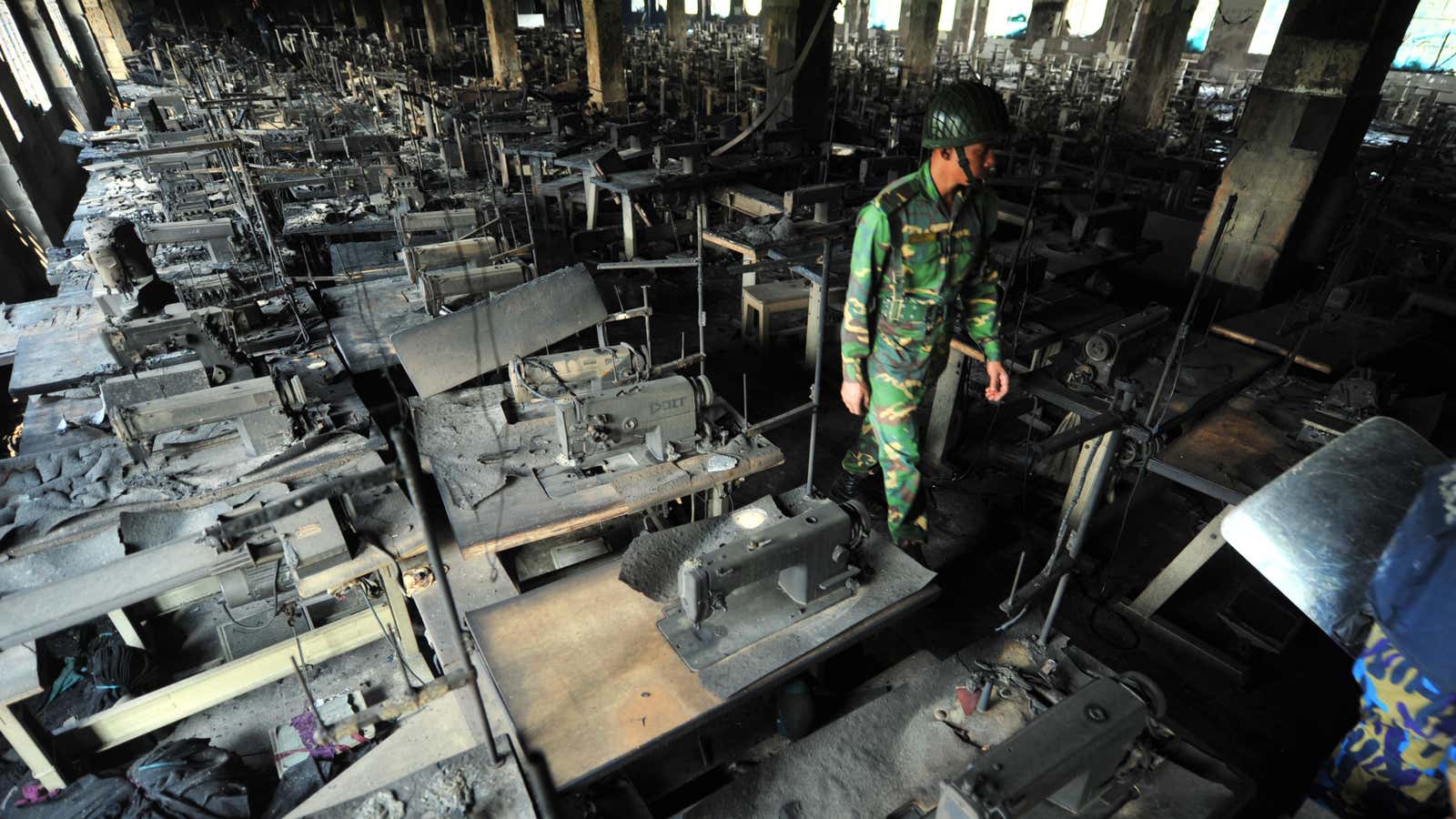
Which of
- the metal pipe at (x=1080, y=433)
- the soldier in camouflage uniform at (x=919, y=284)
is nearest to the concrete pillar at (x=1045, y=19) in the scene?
the soldier in camouflage uniform at (x=919, y=284)

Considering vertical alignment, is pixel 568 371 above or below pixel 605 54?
below

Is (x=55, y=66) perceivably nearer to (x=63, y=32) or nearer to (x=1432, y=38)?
(x=63, y=32)

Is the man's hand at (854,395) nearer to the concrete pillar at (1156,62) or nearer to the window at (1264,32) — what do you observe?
the concrete pillar at (1156,62)

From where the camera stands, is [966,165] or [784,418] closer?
[784,418]

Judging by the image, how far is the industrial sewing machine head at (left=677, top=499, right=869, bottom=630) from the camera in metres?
1.95

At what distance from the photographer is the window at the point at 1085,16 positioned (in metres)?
20.0

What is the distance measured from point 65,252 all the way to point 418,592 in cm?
533

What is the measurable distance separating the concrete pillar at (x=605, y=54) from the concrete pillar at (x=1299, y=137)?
937cm

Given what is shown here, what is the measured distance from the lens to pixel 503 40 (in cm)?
1425

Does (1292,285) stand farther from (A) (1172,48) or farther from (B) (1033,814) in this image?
(A) (1172,48)

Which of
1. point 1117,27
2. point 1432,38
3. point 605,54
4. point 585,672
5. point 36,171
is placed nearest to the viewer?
point 585,672

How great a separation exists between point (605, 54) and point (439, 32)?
30.8 feet

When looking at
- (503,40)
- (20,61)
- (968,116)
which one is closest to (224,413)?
(968,116)

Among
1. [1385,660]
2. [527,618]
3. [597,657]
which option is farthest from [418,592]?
[1385,660]
